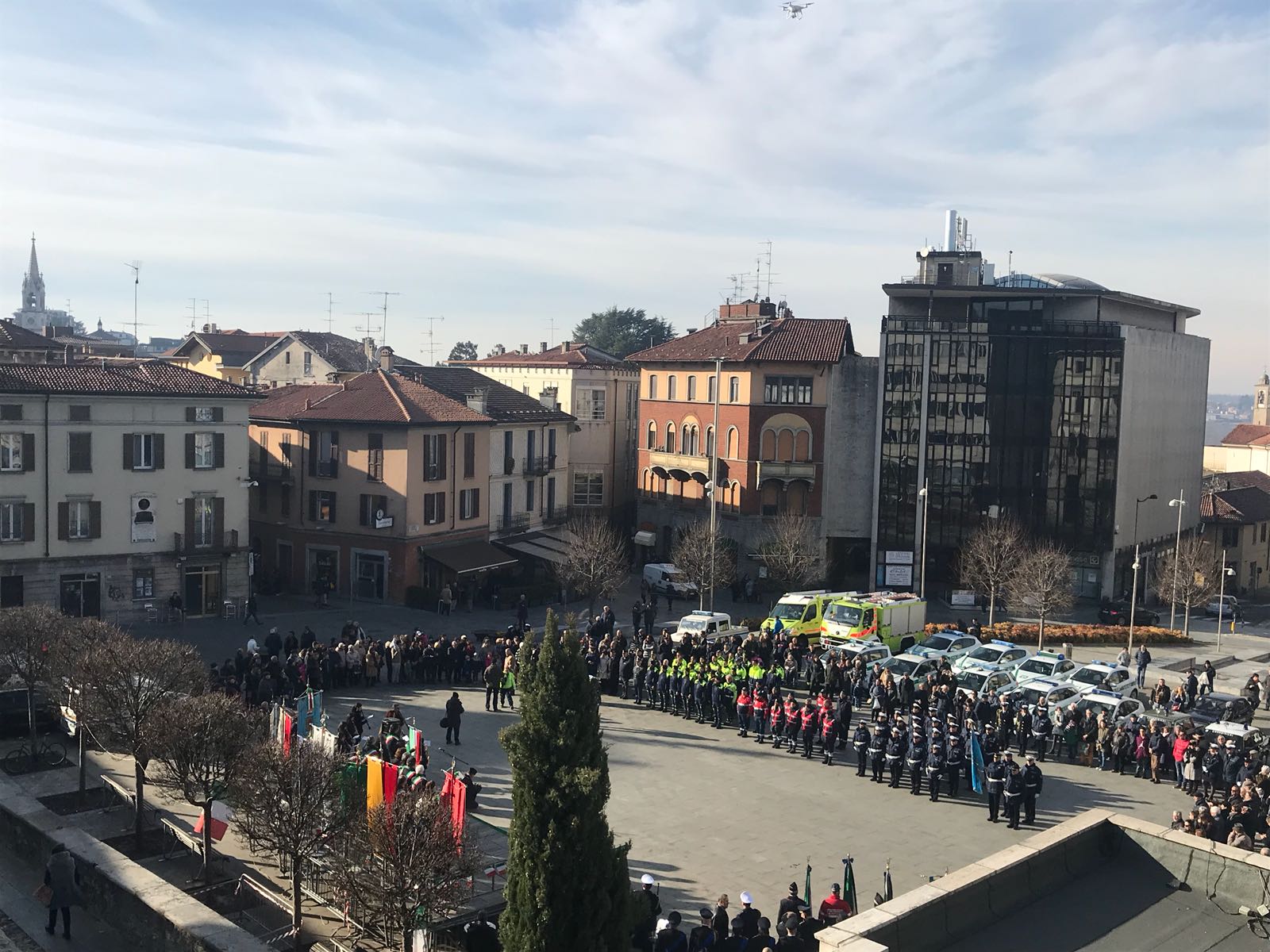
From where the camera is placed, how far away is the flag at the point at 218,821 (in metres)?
20.2

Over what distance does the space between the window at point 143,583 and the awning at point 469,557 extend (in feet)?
34.0

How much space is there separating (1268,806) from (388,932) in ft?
52.3

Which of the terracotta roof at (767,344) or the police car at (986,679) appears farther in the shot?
the terracotta roof at (767,344)

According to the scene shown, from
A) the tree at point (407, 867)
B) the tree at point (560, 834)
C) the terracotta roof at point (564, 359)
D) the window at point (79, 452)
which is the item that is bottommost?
the tree at point (407, 867)

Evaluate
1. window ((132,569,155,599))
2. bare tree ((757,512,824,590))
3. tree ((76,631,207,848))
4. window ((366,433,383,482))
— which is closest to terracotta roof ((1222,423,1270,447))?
bare tree ((757,512,824,590))

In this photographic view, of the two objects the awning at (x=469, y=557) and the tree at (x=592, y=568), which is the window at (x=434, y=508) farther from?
the tree at (x=592, y=568)

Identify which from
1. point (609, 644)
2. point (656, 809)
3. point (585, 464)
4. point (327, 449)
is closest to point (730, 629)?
point (609, 644)

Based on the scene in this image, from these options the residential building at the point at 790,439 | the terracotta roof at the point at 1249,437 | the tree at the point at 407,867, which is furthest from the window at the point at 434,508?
the terracotta roof at the point at 1249,437

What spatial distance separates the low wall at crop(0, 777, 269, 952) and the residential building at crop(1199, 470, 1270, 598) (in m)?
60.2

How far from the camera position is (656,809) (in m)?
23.6

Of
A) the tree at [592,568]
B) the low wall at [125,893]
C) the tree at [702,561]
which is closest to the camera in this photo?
the low wall at [125,893]

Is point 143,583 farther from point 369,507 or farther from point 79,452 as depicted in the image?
point 369,507

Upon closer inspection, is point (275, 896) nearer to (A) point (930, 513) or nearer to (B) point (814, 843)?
(B) point (814, 843)

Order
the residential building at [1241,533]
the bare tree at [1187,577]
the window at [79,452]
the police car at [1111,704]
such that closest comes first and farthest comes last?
1. the police car at [1111,704]
2. the window at [79,452]
3. the bare tree at [1187,577]
4. the residential building at [1241,533]
